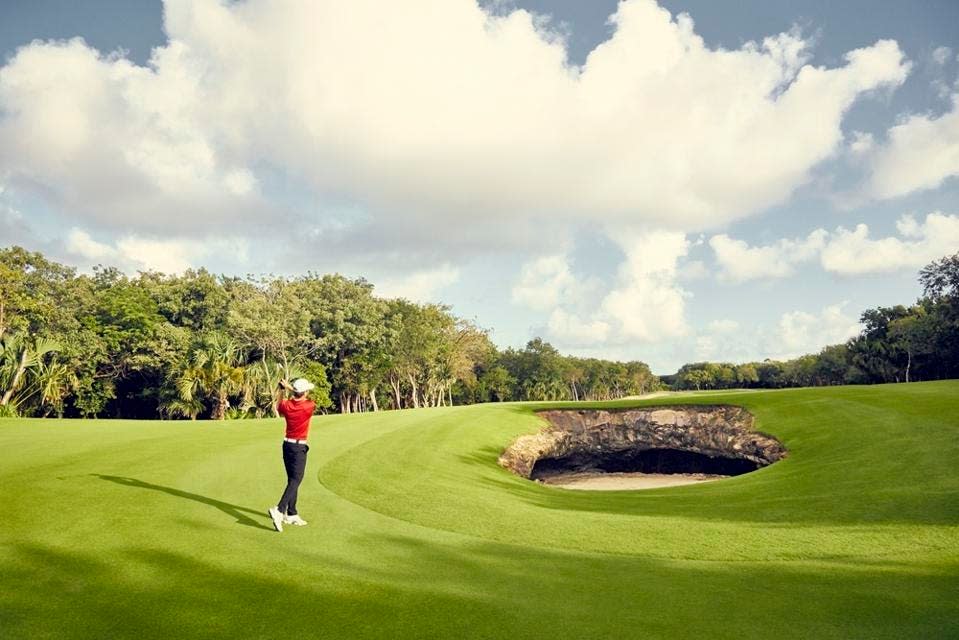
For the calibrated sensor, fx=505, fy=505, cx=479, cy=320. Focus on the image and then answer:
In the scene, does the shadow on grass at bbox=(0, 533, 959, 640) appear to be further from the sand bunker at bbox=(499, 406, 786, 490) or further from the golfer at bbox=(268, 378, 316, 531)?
the sand bunker at bbox=(499, 406, 786, 490)

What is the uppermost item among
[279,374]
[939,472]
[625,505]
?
[279,374]

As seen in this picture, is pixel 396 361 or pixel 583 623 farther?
pixel 396 361

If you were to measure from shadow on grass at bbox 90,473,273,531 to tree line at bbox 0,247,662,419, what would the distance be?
90.7 ft

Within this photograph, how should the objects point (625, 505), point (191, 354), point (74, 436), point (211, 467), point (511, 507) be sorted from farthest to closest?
point (191, 354) < point (74, 436) < point (211, 467) < point (625, 505) < point (511, 507)

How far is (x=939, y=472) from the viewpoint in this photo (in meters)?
11.8

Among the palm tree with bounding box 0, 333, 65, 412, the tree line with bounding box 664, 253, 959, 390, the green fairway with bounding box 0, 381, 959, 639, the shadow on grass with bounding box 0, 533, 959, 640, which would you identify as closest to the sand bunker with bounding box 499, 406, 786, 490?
the green fairway with bounding box 0, 381, 959, 639

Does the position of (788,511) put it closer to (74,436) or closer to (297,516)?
(297,516)

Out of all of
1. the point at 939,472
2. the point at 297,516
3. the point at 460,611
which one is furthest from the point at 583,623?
→ the point at 939,472

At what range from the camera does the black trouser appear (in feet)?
28.8

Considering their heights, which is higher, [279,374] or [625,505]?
[279,374]

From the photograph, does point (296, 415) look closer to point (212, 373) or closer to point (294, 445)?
point (294, 445)

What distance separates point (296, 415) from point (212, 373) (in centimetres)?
3891

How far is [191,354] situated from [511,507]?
44.0m

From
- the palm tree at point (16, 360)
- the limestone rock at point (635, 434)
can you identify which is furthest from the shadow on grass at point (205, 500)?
the palm tree at point (16, 360)
